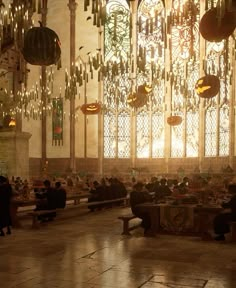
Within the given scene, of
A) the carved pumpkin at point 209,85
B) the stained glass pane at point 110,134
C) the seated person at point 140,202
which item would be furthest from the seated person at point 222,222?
the stained glass pane at point 110,134

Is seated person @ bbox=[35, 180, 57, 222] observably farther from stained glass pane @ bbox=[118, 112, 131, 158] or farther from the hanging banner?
stained glass pane @ bbox=[118, 112, 131, 158]

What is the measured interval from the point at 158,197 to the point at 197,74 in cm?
1572

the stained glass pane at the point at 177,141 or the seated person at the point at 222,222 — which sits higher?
the stained glass pane at the point at 177,141

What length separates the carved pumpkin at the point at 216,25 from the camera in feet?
26.2

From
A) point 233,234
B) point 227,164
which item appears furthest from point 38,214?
point 227,164

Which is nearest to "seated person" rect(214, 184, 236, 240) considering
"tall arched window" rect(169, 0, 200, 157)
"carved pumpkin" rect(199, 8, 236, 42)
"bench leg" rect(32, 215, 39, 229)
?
"carved pumpkin" rect(199, 8, 236, 42)

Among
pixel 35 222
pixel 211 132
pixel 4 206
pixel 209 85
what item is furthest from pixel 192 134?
pixel 4 206

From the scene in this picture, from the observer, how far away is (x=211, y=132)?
2702 cm

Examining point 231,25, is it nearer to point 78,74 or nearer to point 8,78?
point 78,74

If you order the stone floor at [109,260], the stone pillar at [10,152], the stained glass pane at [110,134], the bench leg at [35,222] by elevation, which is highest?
the stained glass pane at [110,134]

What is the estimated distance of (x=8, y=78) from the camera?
24859mm

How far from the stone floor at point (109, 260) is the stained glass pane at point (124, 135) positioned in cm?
1774

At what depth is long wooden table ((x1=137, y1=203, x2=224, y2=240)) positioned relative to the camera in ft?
31.4

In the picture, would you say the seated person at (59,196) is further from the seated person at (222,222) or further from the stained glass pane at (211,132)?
the stained glass pane at (211,132)
